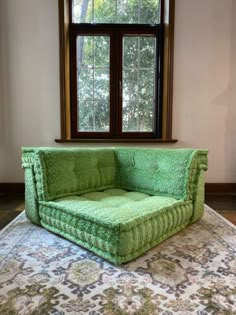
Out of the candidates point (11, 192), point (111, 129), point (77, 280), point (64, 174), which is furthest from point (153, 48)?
point (77, 280)

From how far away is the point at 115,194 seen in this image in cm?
223

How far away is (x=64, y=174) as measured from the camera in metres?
2.10

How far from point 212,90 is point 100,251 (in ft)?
8.10

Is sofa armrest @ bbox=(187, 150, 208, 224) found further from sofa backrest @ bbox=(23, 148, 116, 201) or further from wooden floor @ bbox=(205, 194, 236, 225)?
sofa backrest @ bbox=(23, 148, 116, 201)

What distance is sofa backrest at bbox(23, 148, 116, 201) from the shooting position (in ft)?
6.60

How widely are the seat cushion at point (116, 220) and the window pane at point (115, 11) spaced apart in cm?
225

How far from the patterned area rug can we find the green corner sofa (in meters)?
0.10

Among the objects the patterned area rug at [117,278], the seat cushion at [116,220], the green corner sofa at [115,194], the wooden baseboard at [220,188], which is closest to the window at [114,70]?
the wooden baseboard at [220,188]

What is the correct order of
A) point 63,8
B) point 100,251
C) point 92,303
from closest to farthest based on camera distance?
point 92,303 < point 100,251 < point 63,8

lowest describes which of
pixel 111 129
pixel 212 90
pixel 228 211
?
pixel 228 211

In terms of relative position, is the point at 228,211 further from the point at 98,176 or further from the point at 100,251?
the point at 100,251

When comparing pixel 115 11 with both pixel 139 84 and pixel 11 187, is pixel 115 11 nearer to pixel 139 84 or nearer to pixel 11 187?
pixel 139 84

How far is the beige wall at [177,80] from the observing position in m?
3.10

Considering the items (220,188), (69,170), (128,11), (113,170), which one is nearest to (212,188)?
(220,188)
